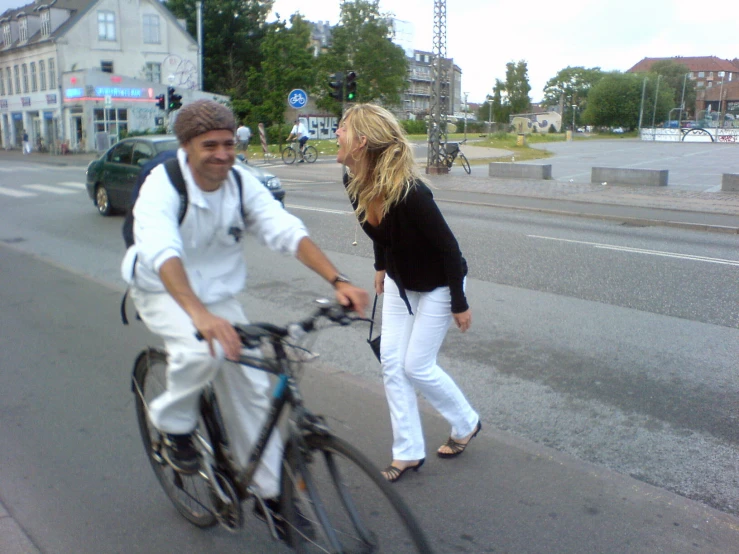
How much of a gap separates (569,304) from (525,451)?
143 inches

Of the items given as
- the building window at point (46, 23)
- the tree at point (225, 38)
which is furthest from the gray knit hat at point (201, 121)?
the tree at point (225, 38)

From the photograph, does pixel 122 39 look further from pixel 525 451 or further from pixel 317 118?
pixel 525 451

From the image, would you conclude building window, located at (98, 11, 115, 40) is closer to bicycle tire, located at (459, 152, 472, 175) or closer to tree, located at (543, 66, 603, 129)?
bicycle tire, located at (459, 152, 472, 175)

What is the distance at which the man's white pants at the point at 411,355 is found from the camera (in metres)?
3.63

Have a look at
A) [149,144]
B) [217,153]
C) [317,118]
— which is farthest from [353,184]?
[317,118]

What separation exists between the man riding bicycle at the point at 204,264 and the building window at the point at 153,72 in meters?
53.1

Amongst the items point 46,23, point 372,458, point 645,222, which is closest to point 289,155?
point 645,222

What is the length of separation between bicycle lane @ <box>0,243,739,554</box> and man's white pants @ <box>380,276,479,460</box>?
0.88 feet

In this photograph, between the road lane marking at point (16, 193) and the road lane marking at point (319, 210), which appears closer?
the road lane marking at point (319, 210)

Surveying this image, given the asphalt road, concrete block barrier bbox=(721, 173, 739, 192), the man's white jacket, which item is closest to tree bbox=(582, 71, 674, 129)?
concrete block barrier bbox=(721, 173, 739, 192)

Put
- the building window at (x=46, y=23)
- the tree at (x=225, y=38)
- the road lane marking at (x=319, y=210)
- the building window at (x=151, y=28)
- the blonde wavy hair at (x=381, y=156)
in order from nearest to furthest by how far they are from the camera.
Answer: the blonde wavy hair at (x=381, y=156) → the road lane marking at (x=319, y=210) → the building window at (x=46, y=23) → the building window at (x=151, y=28) → the tree at (x=225, y=38)

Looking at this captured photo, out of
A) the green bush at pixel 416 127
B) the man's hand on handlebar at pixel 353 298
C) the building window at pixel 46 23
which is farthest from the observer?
the green bush at pixel 416 127

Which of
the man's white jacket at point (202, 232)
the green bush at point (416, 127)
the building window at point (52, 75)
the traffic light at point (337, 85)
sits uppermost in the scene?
the building window at point (52, 75)

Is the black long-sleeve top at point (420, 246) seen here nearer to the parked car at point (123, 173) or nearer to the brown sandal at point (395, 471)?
the brown sandal at point (395, 471)
